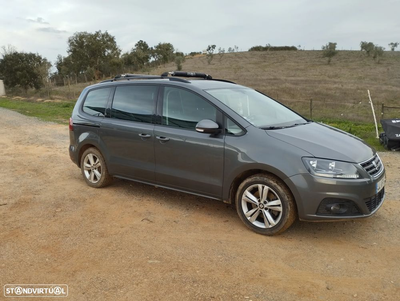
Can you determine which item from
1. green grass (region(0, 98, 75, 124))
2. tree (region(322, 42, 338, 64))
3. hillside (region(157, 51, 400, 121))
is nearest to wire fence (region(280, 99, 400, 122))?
hillside (region(157, 51, 400, 121))

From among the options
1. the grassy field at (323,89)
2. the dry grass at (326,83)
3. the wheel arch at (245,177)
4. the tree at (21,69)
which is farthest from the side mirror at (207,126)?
the tree at (21,69)

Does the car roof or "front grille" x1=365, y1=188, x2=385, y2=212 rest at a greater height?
the car roof

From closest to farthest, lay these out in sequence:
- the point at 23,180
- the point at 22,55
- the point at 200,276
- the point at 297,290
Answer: the point at 297,290 → the point at 200,276 → the point at 23,180 → the point at 22,55

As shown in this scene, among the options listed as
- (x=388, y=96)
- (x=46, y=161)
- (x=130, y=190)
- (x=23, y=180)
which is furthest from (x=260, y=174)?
(x=388, y=96)

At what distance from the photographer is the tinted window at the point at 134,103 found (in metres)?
4.98

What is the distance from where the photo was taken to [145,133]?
491cm

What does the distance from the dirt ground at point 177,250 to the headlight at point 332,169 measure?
2.57 ft

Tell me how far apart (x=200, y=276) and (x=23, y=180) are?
14.5 feet

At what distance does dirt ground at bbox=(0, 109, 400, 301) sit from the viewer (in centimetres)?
305

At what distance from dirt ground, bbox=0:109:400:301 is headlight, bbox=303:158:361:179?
0.78m

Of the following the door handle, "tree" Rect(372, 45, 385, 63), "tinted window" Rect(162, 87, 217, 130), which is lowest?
the door handle

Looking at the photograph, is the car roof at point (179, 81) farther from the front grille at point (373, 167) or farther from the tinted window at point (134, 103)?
the front grille at point (373, 167)

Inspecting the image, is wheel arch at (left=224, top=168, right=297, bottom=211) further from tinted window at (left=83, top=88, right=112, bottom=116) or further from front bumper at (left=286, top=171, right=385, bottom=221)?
tinted window at (left=83, top=88, right=112, bottom=116)

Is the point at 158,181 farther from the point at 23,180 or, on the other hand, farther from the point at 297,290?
the point at 23,180
